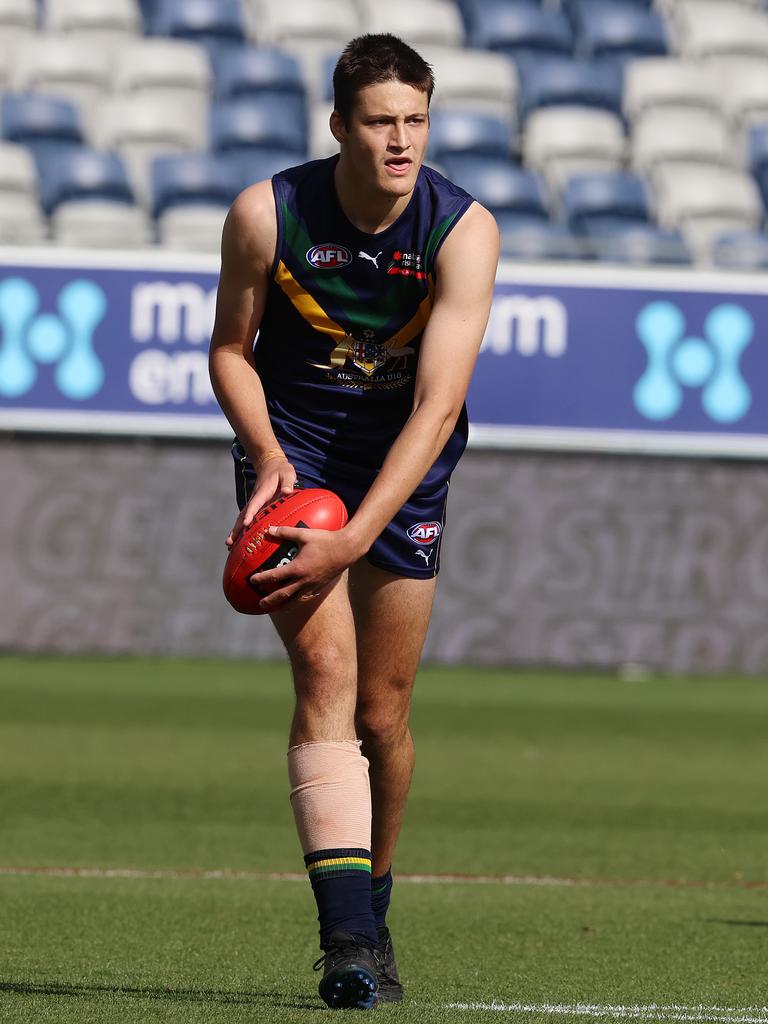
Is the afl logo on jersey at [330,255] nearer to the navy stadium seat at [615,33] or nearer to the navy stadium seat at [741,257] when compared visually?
the navy stadium seat at [741,257]

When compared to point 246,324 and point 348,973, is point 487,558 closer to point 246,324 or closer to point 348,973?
point 246,324

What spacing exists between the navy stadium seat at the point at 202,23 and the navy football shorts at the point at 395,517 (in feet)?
51.8

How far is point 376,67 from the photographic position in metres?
4.31

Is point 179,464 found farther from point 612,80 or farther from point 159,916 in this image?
point 159,916

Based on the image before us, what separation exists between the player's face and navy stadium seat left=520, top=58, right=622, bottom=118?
15.5 meters

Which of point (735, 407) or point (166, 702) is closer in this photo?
point (166, 702)

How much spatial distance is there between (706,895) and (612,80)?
1458 cm

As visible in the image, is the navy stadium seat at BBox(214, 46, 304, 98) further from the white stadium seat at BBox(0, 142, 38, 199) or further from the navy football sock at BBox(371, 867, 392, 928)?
the navy football sock at BBox(371, 867, 392, 928)

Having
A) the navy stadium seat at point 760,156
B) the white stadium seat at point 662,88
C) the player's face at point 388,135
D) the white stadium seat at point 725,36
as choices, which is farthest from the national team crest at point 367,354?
the white stadium seat at point 725,36

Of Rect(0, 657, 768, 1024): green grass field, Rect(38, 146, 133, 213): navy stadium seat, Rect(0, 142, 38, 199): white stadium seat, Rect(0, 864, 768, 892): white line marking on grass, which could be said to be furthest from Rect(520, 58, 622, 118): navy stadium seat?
Rect(0, 864, 768, 892): white line marking on grass

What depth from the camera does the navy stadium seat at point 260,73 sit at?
1888 cm

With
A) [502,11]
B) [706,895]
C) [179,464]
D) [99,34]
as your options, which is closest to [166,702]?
[179,464]

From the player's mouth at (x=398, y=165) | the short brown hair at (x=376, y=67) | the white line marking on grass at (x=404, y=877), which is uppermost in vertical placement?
the short brown hair at (x=376, y=67)

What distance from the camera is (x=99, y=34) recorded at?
63.9 ft
